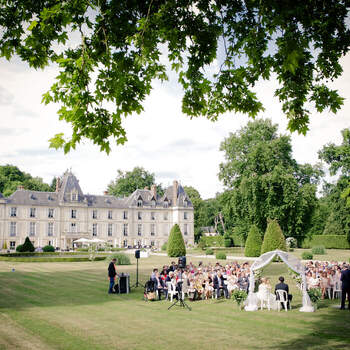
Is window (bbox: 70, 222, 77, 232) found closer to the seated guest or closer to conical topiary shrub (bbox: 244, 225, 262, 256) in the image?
conical topiary shrub (bbox: 244, 225, 262, 256)

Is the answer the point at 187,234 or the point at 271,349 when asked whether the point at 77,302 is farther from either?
the point at 187,234

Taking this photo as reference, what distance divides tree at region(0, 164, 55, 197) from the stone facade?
10.7 meters

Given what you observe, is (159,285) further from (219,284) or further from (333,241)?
(333,241)

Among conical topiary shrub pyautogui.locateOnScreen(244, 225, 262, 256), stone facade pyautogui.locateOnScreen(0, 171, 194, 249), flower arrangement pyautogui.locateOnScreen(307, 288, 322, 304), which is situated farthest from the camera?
stone facade pyautogui.locateOnScreen(0, 171, 194, 249)

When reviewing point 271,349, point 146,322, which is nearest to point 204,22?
point 271,349

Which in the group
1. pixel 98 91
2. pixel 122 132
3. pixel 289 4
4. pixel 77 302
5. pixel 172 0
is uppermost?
pixel 172 0

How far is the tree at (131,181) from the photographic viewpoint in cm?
7431

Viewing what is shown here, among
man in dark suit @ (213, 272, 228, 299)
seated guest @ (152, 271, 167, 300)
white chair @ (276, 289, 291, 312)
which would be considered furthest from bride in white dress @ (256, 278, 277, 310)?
seated guest @ (152, 271, 167, 300)

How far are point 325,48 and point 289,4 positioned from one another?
1740 mm

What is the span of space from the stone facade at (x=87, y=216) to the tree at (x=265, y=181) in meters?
27.5

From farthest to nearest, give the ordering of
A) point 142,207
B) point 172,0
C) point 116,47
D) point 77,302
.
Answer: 1. point 142,207
2. point 77,302
3. point 116,47
4. point 172,0

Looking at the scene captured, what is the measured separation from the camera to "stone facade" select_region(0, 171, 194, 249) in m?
54.2

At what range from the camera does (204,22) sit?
698 cm

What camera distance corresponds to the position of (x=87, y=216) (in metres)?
59.6
